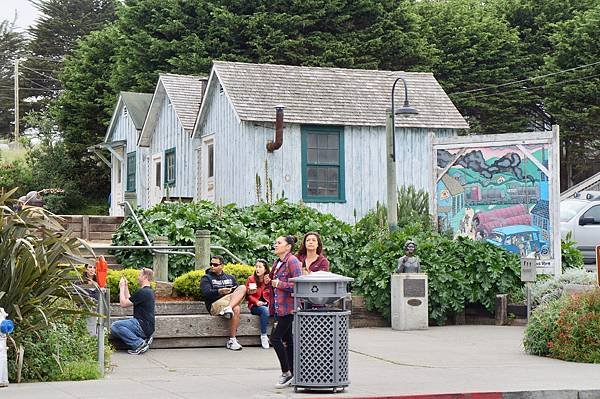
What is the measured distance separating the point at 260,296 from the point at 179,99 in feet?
60.1

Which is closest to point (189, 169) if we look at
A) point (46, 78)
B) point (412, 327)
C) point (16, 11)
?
point (412, 327)

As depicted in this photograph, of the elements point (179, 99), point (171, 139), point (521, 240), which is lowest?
point (521, 240)

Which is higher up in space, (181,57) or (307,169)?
(181,57)

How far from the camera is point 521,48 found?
165 feet

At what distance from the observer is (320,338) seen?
11.3m

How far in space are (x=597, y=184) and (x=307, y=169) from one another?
689 inches

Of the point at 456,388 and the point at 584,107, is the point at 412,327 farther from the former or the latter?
the point at 584,107

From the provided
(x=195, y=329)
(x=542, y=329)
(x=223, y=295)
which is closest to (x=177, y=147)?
(x=223, y=295)

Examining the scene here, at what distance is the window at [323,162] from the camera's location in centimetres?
2686

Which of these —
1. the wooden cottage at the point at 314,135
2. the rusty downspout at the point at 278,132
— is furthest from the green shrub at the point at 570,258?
the rusty downspout at the point at 278,132

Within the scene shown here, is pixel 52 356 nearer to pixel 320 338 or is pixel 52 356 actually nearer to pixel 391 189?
pixel 320 338

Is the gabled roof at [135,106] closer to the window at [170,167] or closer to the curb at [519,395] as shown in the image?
the window at [170,167]

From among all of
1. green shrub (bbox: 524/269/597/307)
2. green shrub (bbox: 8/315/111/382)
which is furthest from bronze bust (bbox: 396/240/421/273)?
green shrub (bbox: 8/315/111/382)

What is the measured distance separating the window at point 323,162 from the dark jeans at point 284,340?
14.9 meters
